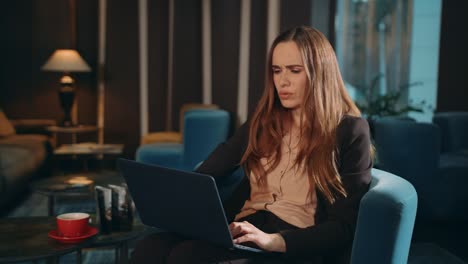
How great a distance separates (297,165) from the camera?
1781 mm

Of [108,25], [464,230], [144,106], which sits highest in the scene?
[108,25]

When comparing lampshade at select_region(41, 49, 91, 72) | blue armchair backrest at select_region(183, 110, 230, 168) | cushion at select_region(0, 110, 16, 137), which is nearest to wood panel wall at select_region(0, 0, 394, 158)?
lampshade at select_region(41, 49, 91, 72)

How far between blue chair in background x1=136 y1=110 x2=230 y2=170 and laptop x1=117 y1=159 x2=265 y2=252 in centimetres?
273

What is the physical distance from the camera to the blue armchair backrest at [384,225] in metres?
1.42

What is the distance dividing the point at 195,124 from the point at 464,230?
1.98 meters

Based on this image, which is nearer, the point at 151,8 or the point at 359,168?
the point at 359,168

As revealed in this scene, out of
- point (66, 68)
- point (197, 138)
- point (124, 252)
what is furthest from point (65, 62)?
point (124, 252)

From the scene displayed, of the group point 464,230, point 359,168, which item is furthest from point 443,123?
point 359,168

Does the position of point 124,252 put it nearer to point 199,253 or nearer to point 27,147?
point 199,253

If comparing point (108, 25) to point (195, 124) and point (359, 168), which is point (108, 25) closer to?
point (195, 124)

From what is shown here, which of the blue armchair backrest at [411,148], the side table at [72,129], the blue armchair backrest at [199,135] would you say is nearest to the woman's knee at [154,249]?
the blue armchair backrest at [411,148]

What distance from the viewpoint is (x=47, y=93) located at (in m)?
6.03

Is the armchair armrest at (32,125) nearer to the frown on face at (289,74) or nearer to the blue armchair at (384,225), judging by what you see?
the frown on face at (289,74)

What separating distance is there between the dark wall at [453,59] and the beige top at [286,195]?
450 cm
